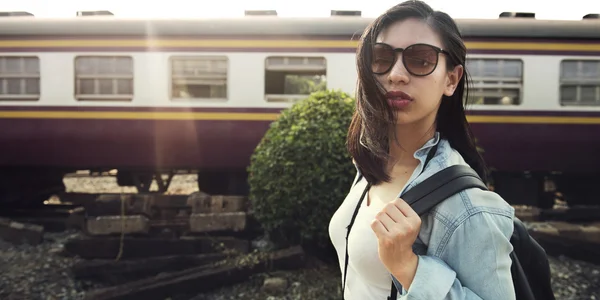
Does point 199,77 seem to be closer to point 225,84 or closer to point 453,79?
point 225,84

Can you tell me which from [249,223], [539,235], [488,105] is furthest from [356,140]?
[488,105]

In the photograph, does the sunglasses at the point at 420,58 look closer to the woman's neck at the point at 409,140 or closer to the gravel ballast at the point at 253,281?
the woman's neck at the point at 409,140

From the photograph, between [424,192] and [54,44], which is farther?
[54,44]

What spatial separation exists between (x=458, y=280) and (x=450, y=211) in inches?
6.9

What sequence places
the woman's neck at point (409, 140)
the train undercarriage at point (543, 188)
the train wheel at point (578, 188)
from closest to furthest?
1. the woman's neck at point (409, 140)
2. the train undercarriage at point (543, 188)
3. the train wheel at point (578, 188)

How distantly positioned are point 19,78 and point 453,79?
806 cm

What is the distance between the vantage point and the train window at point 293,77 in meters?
7.29

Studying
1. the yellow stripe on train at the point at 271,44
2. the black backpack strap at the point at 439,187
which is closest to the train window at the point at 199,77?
the yellow stripe on train at the point at 271,44

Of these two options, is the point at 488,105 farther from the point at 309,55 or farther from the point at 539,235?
the point at 309,55

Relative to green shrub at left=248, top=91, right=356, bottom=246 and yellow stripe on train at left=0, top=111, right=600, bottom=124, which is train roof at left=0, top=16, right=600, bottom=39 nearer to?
yellow stripe on train at left=0, top=111, right=600, bottom=124

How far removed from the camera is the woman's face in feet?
4.58

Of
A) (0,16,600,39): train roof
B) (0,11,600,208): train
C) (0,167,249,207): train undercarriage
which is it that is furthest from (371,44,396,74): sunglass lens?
(0,167,249,207): train undercarriage

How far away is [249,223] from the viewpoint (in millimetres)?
6102

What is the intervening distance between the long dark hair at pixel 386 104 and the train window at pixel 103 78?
21.7ft
